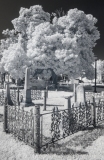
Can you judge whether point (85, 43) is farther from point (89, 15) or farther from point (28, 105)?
point (28, 105)

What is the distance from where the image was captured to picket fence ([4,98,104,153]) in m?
5.04

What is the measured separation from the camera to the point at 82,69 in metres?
26.4

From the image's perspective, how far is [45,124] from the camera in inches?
309

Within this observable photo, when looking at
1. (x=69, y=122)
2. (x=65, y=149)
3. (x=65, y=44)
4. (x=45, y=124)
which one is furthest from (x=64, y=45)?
(x=65, y=149)

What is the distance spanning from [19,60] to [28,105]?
1448 cm

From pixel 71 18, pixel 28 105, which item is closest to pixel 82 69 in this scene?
pixel 71 18

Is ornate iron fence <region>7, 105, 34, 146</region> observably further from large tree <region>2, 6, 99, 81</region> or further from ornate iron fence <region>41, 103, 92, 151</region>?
large tree <region>2, 6, 99, 81</region>

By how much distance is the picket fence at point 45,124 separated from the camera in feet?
16.5

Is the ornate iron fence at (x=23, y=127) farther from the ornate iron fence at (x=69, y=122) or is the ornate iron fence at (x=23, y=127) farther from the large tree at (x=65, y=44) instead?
the large tree at (x=65, y=44)

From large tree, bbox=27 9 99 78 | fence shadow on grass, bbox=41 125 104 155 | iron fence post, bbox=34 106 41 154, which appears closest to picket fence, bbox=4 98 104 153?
iron fence post, bbox=34 106 41 154

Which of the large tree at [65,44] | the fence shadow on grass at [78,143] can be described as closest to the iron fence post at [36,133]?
the fence shadow on grass at [78,143]

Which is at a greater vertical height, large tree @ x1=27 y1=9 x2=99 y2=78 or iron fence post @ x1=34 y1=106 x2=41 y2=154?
large tree @ x1=27 y1=9 x2=99 y2=78

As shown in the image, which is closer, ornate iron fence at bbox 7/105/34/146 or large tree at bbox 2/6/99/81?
ornate iron fence at bbox 7/105/34/146

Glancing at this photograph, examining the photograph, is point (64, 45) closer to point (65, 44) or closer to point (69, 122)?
point (65, 44)
